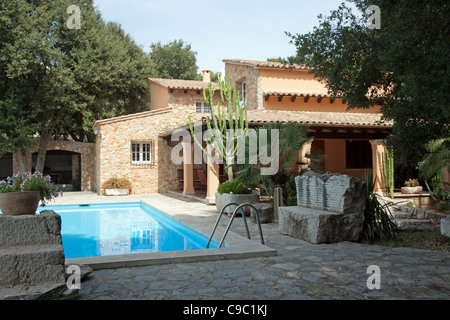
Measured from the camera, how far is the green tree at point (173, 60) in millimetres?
34750

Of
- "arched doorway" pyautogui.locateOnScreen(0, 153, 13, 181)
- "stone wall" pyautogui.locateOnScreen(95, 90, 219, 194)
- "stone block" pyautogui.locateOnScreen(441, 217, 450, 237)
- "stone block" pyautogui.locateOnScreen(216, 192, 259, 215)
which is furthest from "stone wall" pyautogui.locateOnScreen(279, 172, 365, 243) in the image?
"arched doorway" pyautogui.locateOnScreen(0, 153, 13, 181)

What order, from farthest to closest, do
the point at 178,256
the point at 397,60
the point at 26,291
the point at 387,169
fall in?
1. the point at 387,169
2. the point at 397,60
3. the point at 178,256
4. the point at 26,291

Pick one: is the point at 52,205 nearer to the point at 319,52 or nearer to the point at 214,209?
the point at 214,209

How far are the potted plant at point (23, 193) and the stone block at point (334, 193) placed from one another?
438cm

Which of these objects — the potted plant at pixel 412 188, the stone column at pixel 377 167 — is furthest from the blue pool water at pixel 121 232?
the potted plant at pixel 412 188

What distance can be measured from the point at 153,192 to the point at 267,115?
293 inches

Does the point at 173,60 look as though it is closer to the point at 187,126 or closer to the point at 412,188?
the point at 187,126

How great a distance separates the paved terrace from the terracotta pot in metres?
1.00

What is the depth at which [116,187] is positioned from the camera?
17438 millimetres

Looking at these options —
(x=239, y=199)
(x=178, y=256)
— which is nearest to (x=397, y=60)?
(x=178, y=256)

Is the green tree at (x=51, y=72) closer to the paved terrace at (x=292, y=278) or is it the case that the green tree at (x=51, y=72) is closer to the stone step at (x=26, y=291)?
the paved terrace at (x=292, y=278)

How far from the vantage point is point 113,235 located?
31.2 ft

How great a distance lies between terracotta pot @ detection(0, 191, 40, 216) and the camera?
3.88m

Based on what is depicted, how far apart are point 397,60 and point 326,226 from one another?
2734mm
